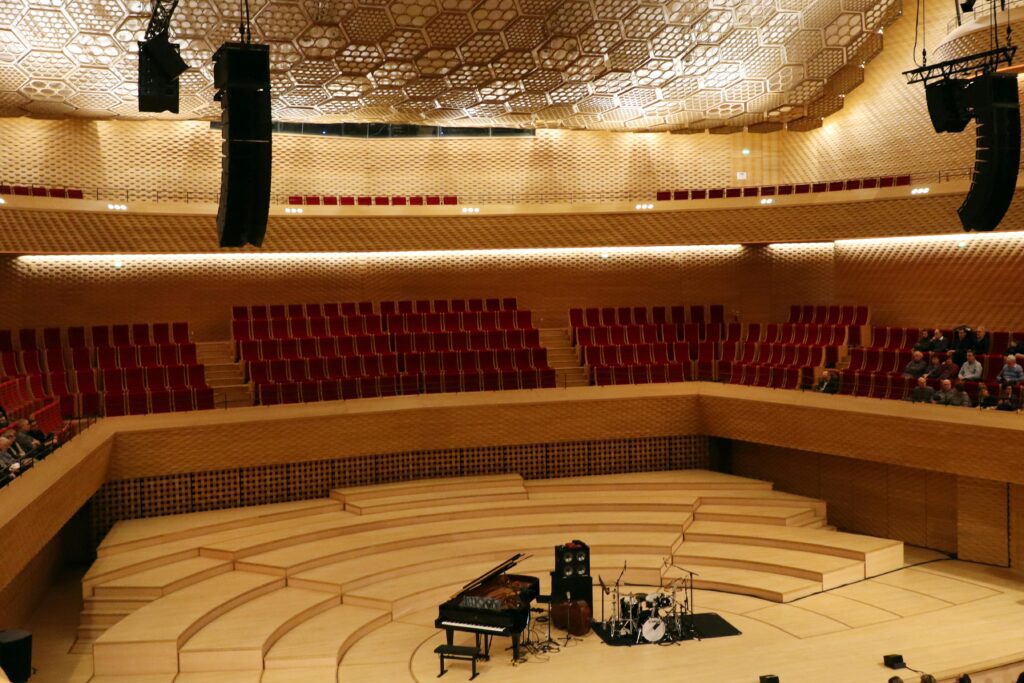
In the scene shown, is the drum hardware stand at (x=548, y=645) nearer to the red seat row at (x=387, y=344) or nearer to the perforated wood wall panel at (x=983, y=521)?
the perforated wood wall panel at (x=983, y=521)

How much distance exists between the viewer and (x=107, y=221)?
9008mm

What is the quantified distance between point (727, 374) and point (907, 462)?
2.27 metres

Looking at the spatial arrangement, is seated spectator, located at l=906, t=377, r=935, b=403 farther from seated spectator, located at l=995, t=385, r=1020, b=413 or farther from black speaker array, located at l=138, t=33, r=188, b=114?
black speaker array, located at l=138, t=33, r=188, b=114

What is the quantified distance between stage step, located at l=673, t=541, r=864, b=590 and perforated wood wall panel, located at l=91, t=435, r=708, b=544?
1665 mm

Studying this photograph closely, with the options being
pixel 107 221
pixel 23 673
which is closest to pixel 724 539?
pixel 23 673

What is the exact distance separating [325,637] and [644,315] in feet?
21.0

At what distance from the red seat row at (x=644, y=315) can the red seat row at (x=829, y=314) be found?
87 centimetres

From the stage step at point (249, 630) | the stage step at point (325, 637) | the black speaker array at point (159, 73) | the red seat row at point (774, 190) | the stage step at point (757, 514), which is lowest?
the stage step at point (757, 514)

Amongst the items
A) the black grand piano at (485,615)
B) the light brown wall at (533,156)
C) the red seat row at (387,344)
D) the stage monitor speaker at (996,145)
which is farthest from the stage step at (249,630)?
the light brown wall at (533,156)

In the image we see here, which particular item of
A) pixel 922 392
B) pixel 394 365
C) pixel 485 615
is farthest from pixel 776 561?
pixel 394 365

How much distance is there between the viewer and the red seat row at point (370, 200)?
1035 centimetres

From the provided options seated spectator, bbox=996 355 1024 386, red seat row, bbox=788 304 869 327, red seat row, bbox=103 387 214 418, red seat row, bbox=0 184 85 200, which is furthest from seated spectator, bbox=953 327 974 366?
red seat row, bbox=0 184 85 200

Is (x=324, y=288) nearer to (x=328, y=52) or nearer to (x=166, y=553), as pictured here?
(x=328, y=52)

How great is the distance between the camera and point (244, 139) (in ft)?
15.2
